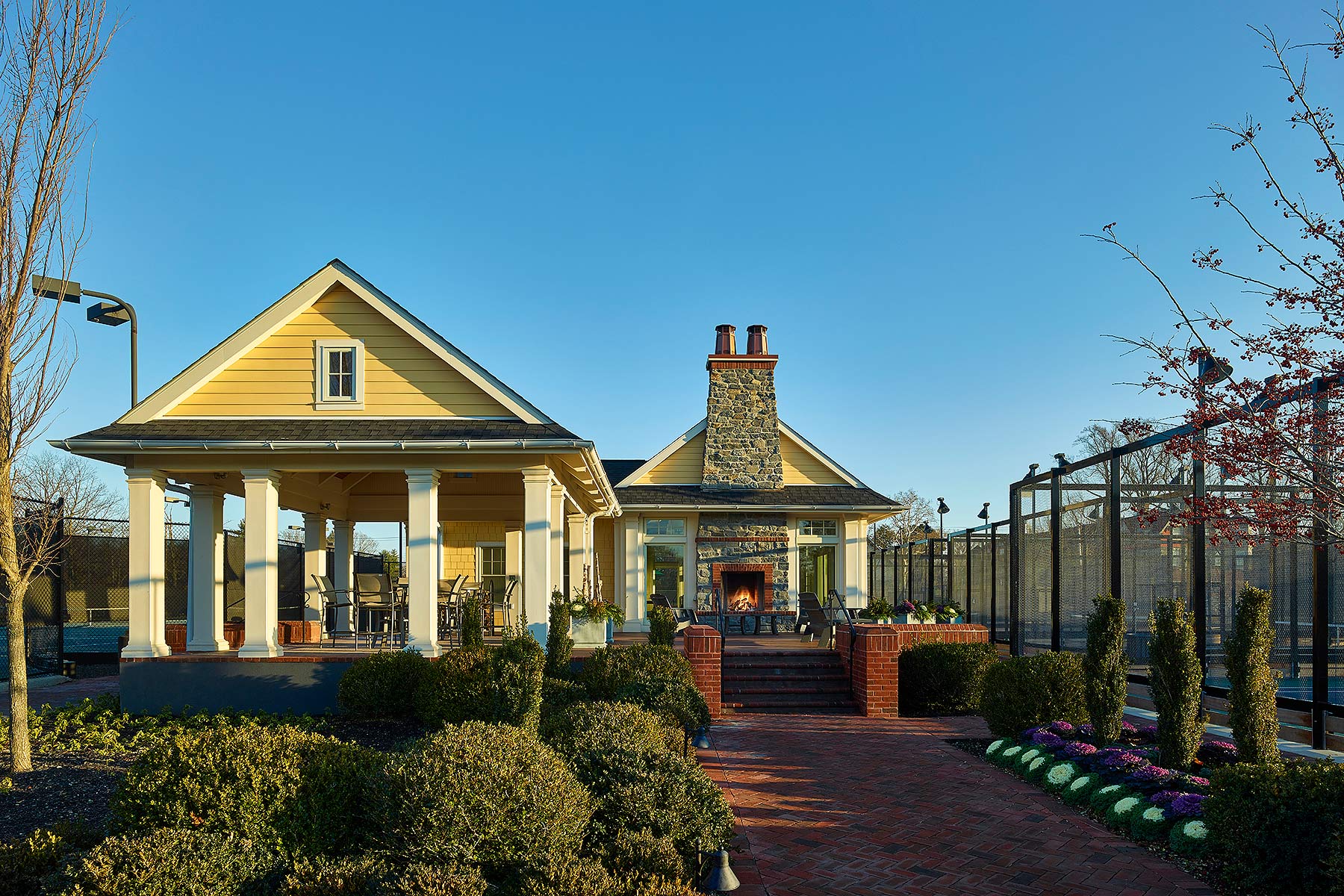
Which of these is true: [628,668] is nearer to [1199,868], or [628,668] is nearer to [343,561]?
[1199,868]

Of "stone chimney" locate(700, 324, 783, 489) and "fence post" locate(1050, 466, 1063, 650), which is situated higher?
"stone chimney" locate(700, 324, 783, 489)

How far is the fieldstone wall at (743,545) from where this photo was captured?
20.3 meters

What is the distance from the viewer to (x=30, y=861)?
187 inches

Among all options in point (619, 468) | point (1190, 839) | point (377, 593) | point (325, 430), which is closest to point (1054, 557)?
point (1190, 839)

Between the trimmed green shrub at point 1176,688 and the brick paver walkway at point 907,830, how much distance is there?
102 centimetres

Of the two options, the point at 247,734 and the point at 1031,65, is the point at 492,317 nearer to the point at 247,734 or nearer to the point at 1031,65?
the point at 1031,65

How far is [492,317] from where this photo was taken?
1611 cm

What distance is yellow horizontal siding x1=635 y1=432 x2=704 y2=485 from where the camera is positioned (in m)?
21.0

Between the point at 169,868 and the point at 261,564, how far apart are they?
8.23m

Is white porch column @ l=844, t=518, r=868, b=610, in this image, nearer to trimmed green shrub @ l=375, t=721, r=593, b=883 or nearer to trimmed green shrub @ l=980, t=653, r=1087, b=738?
trimmed green shrub @ l=980, t=653, r=1087, b=738

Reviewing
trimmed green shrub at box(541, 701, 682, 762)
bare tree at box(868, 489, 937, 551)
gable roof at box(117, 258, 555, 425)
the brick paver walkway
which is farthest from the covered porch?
bare tree at box(868, 489, 937, 551)

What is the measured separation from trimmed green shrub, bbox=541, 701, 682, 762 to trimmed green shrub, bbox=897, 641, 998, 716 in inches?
245

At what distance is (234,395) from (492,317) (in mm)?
4796

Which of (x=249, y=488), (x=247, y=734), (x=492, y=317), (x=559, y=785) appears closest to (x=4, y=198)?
(x=249, y=488)
